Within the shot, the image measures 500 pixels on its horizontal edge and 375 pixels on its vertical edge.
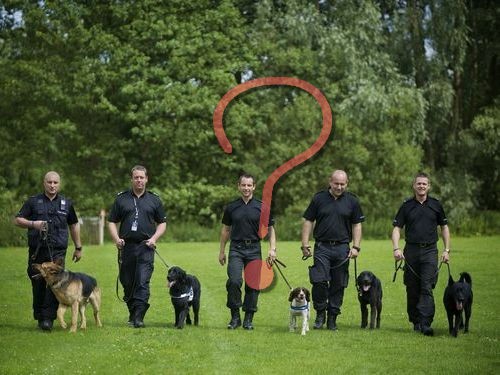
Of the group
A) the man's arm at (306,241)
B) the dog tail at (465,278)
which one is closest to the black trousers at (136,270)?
the man's arm at (306,241)

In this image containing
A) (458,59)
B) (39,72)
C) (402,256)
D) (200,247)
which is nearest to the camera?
(402,256)

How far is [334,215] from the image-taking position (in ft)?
38.2

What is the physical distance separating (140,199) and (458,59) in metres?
29.0

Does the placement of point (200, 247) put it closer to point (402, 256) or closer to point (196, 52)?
point (196, 52)

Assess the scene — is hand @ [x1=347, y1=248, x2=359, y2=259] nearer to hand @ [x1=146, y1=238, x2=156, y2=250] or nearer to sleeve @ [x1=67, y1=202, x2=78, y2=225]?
hand @ [x1=146, y1=238, x2=156, y2=250]

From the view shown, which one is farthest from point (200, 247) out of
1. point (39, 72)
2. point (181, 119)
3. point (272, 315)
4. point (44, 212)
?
point (44, 212)

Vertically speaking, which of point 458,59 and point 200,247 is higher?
point 458,59

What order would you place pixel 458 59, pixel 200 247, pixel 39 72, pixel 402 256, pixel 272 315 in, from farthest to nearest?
pixel 39 72
pixel 458 59
pixel 200 247
pixel 272 315
pixel 402 256

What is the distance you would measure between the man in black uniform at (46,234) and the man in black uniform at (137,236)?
665 millimetres

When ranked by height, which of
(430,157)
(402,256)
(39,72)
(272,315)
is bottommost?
(272,315)

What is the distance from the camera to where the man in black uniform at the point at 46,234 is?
1154cm

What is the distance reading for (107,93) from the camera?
4212cm

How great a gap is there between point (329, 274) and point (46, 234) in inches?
148

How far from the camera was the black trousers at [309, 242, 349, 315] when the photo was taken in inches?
460
